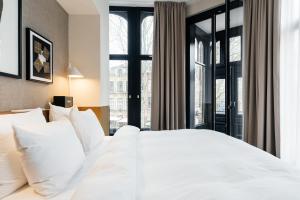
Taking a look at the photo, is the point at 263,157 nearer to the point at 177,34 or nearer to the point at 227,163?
the point at 227,163

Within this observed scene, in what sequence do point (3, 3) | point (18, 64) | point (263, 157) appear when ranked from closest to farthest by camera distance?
point (263, 157)
point (3, 3)
point (18, 64)

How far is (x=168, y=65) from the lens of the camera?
13.9 feet

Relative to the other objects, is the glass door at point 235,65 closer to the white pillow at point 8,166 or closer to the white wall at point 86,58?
the white wall at point 86,58

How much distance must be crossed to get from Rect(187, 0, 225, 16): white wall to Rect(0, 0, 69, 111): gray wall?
2251 millimetres

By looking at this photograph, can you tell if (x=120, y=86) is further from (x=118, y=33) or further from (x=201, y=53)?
(x=201, y=53)

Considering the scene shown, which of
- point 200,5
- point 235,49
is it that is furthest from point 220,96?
point 200,5

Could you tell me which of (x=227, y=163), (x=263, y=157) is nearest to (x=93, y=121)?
(x=227, y=163)

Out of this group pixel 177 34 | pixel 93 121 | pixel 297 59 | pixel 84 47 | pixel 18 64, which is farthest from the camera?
pixel 177 34

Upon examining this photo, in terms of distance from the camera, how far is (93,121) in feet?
7.39

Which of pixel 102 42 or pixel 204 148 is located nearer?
pixel 204 148

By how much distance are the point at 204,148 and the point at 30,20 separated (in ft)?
6.80

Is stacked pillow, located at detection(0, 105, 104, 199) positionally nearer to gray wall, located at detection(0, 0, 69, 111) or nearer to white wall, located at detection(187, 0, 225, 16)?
gray wall, located at detection(0, 0, 69, 111)

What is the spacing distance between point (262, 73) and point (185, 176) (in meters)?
2.39

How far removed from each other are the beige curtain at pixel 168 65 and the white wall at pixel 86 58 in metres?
1.18
